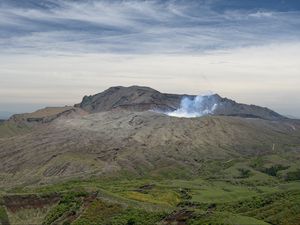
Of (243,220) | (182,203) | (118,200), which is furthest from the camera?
(182,203)

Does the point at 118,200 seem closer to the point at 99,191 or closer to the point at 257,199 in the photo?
the point at 99,191

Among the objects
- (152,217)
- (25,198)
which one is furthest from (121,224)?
(25,198)

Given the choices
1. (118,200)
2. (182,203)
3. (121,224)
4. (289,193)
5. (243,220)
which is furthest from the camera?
(182,203)

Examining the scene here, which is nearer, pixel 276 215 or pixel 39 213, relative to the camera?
pixel 276 215

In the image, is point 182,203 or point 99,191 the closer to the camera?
point 99,191

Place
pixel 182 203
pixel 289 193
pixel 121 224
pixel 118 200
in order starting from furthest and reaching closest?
pixel 182 203 < pixel 289 193 < pixel 118 200 < pixel 121 224

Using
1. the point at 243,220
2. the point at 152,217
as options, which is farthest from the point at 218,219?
the point at 152,217

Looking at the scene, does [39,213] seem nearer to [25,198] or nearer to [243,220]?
[25,198]

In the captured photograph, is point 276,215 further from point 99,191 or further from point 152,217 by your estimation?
point 99,191

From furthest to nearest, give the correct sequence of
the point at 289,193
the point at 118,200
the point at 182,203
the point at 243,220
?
1. the point at 182,203
2. the point at 289,193
3. the point at 118,200
4. the point at 243,220
